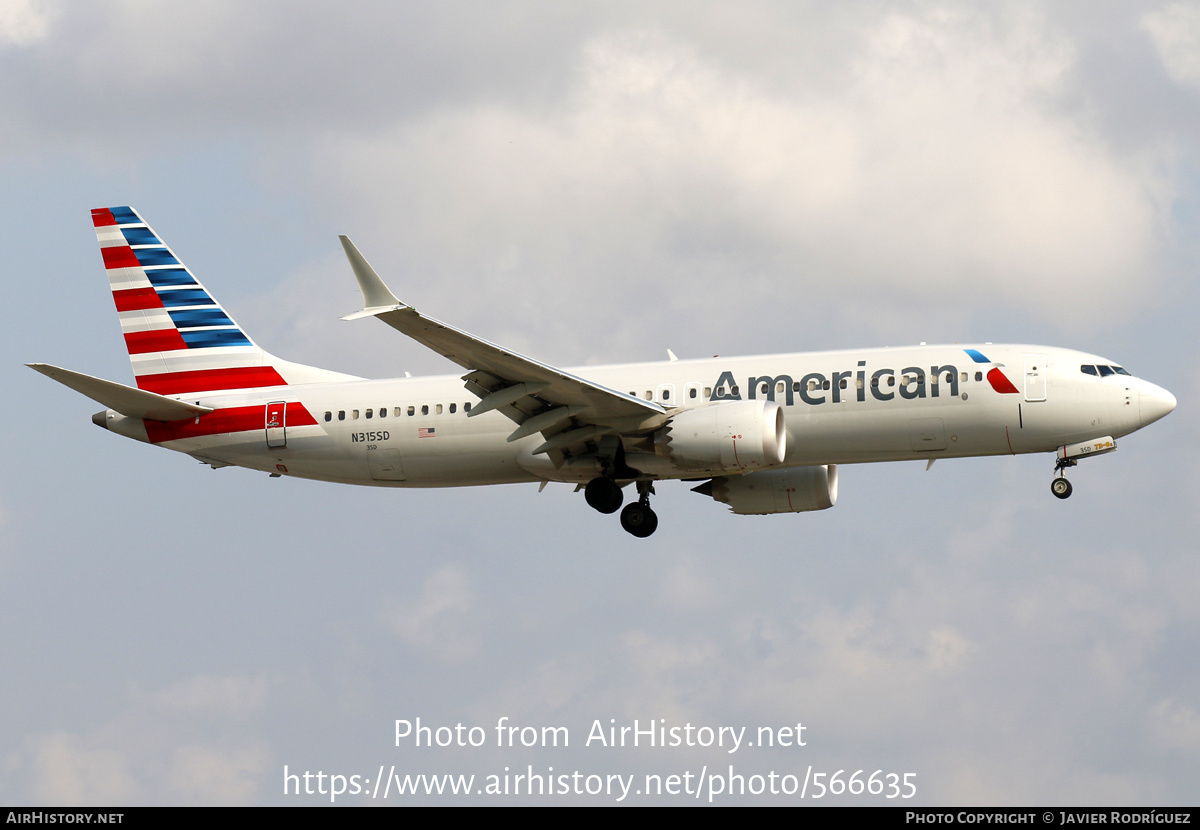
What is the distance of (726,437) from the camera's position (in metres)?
36.2

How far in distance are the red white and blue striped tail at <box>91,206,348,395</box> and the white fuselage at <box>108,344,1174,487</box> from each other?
0.95 meters

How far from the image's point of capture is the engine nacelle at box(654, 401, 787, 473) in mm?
35906

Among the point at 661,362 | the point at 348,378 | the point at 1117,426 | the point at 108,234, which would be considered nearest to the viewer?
the point at 1117,426

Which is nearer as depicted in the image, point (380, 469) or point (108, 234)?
point (380, 469)

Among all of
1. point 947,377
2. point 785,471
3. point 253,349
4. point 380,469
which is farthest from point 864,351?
point 253,349

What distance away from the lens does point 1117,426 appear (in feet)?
119

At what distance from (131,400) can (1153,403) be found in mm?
27697

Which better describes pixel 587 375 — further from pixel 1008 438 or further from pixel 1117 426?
pixel 1117 426

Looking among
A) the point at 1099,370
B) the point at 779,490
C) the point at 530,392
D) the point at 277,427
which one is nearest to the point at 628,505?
the point at 779,490

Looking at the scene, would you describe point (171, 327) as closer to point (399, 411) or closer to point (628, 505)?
point (399, 411)

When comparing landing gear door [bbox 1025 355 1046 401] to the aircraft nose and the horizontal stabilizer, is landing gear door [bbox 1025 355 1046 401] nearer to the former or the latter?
the aircraft nose

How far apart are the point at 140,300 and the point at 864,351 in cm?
2269

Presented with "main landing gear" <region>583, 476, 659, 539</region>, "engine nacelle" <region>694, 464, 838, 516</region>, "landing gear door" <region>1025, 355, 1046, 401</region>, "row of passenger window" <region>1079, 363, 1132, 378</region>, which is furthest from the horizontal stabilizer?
"row of passenger window" <region>1079, 363, 1132, 378</region>

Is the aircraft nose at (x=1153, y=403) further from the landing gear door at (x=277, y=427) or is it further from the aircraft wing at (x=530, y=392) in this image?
the landing gear door at (x=277, y=427)
